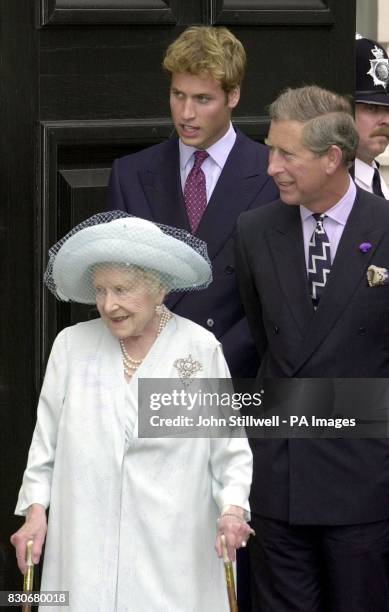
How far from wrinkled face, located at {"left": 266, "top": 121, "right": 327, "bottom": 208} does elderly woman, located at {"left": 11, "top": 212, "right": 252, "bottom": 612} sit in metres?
0.52

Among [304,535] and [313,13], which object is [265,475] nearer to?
[304,535]

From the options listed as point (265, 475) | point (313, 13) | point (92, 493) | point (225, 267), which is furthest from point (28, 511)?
point (313, 13)

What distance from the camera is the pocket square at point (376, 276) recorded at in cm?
514

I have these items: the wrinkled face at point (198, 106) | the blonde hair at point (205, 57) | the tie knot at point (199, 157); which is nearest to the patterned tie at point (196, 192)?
the tie knot at point (199, 157)

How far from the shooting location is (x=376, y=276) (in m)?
5.14

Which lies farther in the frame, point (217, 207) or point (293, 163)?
point (217, 207)

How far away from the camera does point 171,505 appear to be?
4.65 m

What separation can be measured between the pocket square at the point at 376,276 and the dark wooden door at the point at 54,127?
43.9 inches

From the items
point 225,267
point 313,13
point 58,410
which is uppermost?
point 313,13

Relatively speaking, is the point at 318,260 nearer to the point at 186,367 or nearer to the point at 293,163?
the point at 293,163

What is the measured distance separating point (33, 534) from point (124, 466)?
0.96ft

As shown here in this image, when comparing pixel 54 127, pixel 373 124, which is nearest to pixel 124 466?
pixel 54 127

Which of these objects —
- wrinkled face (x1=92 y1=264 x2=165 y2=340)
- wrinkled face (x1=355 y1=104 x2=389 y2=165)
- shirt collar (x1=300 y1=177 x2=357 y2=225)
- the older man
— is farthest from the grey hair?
wrinkled face (x1=355 y1=104 x2=389 y2=165)

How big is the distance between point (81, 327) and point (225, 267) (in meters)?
0.84
